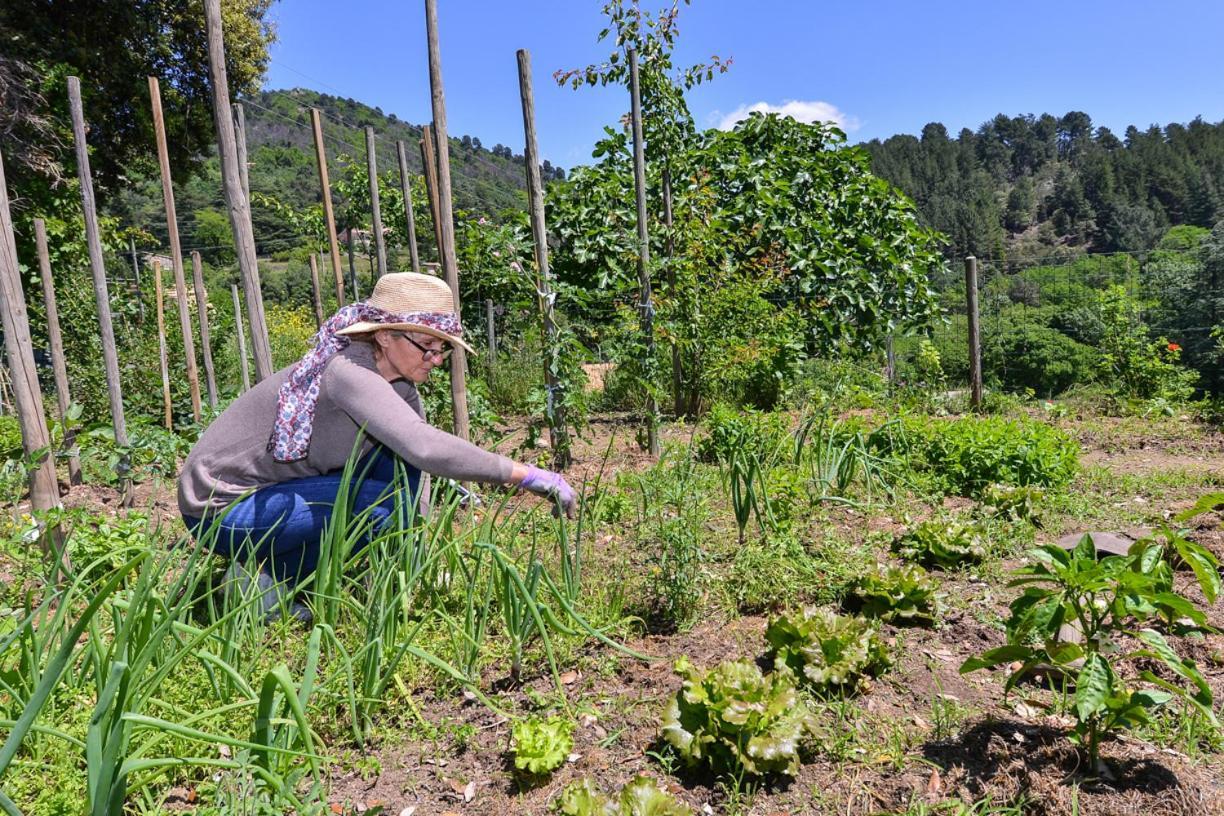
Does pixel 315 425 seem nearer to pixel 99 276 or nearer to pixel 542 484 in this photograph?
pixel 542 484

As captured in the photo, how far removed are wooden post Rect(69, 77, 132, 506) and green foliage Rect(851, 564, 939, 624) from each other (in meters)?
4.01

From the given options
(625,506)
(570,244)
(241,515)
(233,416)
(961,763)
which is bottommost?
(961,763)

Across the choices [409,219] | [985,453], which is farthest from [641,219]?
[985,453]


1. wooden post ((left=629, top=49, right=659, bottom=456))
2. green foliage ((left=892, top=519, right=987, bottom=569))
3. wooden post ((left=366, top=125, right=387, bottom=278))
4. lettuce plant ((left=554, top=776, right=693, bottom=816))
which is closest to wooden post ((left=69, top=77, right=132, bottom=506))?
wooden post ((left=366, top=125, right=387, bottom=278))

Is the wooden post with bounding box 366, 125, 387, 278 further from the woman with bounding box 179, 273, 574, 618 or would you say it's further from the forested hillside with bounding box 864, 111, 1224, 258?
the forested hillside with bounding box 864, 111, 1224, 258

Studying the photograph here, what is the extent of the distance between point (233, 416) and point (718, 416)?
2917 mm

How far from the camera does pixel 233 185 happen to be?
3176 millimetres

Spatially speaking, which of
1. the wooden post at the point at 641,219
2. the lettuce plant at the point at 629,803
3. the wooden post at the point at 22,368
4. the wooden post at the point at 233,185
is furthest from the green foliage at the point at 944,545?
the wooden post at the point at 22,368

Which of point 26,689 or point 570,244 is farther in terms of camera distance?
point 570,244

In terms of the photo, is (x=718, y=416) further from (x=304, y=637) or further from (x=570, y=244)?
(x=570, y=244)

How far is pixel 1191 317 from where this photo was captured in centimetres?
1855

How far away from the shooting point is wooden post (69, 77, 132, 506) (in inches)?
156

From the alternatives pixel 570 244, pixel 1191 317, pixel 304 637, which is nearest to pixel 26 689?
pixel 304 637

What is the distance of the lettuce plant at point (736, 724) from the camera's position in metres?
1.63
